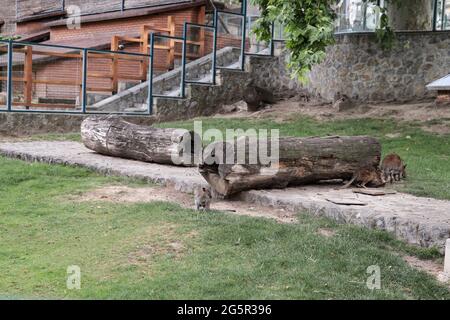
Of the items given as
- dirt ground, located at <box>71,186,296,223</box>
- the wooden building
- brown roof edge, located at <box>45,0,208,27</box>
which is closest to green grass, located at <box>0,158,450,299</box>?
dirt ground, located at <box>71,186,296,223</box>

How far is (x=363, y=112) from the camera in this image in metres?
14.7

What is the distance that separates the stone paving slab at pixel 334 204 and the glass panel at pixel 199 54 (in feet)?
24.4

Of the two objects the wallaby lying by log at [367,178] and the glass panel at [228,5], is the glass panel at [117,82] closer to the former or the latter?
the glass panel at [228,5]

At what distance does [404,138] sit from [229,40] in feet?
24.6

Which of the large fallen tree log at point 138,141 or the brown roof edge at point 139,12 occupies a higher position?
the brown roof edge at point 139,12

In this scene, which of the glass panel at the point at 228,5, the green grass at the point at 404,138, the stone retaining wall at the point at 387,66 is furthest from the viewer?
the glass panel at the point at 228,5

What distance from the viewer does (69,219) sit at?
653cm

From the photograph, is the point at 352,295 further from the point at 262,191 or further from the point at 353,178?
the point at 353,178

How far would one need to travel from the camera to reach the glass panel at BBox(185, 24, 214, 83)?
1723 centimetres

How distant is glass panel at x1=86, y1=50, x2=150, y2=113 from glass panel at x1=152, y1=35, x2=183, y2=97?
0.40 m

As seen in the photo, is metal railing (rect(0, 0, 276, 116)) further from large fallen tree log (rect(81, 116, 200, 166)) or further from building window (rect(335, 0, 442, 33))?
large fallen tree log (rect(81, 116, 200, 166))

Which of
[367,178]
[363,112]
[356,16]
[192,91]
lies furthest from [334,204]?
[356,16]

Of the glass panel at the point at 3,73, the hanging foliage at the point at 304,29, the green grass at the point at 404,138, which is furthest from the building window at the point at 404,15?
the glass panel at the point at 3,73

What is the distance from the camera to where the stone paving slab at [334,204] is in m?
5.87
